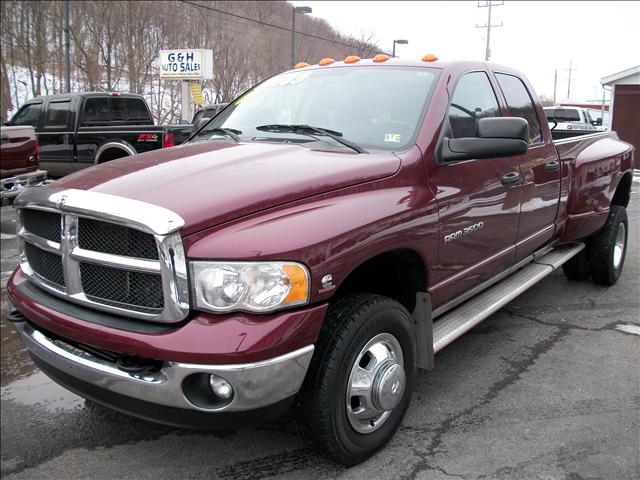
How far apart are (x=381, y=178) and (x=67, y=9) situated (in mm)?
6200

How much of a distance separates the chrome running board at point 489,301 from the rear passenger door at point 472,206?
0.57 ft

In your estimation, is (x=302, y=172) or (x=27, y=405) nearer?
(x=302, y=172)

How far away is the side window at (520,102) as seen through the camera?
398 centimetres

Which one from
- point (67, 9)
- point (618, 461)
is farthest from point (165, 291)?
point (67, 9)

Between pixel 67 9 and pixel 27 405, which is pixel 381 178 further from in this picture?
pixel 67 9

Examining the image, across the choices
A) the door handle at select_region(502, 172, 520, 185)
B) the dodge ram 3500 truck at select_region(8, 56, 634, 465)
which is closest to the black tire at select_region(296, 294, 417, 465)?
the dodge ram 3500 truck at select_region(8, 56, 634, 465)

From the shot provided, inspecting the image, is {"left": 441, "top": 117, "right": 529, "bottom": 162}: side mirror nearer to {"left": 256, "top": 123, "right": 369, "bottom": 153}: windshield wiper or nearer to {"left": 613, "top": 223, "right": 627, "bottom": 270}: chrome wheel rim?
{"left": 256, "top": 123, "right": 369, "bottom": 153}: windshield wiper

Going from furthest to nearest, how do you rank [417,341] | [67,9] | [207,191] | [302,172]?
1. [67,9]
2. [417,341]
3. [302,172]
4. [207,191]

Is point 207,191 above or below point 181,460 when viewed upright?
above

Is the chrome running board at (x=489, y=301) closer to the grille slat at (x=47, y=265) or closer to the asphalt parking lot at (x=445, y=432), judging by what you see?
the asphalt parking lot at (x=445, y=432)

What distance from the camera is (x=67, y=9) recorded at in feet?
23.1

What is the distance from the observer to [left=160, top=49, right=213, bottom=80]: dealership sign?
22.2 metres

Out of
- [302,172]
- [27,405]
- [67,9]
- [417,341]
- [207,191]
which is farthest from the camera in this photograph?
[67,9]

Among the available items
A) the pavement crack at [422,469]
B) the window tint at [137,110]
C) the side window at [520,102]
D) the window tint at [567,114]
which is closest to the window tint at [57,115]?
the window tint at [137,110]
